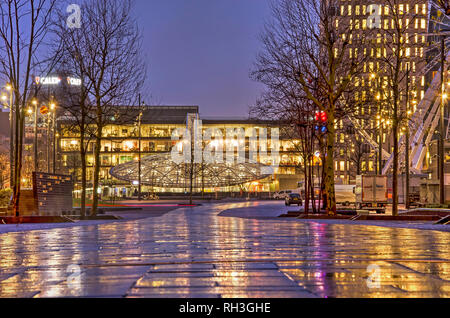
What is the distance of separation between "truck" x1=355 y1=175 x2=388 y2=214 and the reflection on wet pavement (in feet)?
102

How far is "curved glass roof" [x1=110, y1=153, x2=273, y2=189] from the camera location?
10925 centimetres

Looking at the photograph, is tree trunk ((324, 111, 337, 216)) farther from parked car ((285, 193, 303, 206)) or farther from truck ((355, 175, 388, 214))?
parked car ((285, 193, 303, 206))

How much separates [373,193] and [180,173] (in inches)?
2630

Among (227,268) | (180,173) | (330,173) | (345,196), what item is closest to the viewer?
(227,268)

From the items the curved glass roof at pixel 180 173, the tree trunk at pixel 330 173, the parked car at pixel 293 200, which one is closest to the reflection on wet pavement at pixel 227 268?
the tree trunk at pixel 330 173

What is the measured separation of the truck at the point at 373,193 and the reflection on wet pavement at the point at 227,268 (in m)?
31.2

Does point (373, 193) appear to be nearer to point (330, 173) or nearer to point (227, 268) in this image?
point (330, 173)

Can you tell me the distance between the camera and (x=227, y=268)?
1083 centimetres

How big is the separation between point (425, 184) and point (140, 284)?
55838 mm

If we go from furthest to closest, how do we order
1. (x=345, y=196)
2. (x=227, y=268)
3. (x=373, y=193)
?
(x=345, y=196) → (x=373, y=193) → (x=227, y=268)

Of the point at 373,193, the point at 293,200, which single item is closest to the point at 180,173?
the point at 293,200

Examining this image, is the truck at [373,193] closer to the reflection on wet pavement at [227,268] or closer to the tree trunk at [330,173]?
the tree trunk at [330,173]
